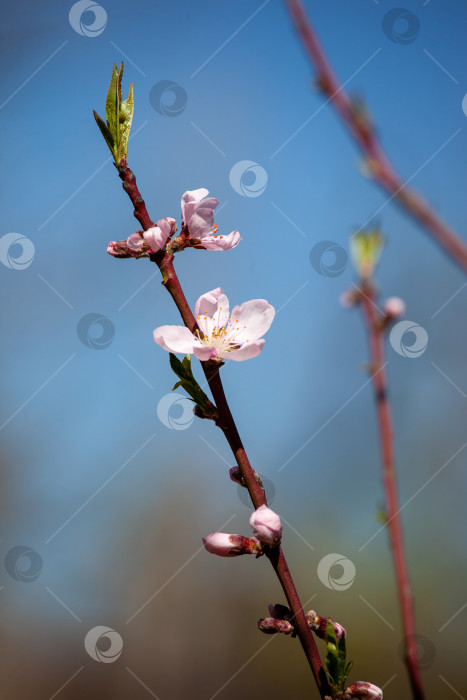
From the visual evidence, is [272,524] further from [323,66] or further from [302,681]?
[302,681]

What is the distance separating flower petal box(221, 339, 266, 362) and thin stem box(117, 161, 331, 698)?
25mm

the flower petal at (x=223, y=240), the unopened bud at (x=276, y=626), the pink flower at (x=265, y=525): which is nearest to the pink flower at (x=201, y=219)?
the flower petal at (x=223, y=240)

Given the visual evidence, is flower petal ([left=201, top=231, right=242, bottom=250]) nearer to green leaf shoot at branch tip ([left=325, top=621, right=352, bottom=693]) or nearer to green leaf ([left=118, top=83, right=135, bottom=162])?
green leaf ([left=118, top=83, right=135, bottom=162])

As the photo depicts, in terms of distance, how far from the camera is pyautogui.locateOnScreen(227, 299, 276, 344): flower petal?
0.84 metres

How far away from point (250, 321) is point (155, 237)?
200mm

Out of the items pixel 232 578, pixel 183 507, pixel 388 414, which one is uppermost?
pixel 388 414

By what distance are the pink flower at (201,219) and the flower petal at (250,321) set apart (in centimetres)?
9

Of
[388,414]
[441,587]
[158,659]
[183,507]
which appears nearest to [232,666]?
[158,659]

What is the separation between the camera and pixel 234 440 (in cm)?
71

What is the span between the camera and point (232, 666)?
11.9 ft

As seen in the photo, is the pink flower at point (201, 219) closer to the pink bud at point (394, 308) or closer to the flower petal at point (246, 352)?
the flower petal at point (246, 352)

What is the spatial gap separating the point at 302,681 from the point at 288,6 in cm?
345

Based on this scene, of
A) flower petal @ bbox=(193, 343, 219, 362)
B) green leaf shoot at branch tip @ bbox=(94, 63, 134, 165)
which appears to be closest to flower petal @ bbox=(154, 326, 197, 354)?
flower petal @ bbox=(193, 343, 219, 362)

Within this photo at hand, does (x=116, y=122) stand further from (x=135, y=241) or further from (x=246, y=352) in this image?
(x=246, y=352)
